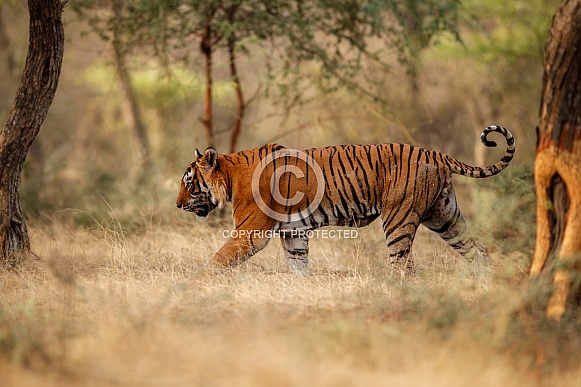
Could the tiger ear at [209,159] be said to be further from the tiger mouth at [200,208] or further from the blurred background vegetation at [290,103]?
the blurred background vegetation at [290,103]

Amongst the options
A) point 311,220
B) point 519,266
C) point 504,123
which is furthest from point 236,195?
point 504,123

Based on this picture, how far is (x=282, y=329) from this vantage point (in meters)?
5.83

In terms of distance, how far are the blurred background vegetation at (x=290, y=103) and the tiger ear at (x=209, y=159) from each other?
79.0 inches

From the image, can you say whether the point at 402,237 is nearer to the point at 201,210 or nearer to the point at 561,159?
the point at 201,210

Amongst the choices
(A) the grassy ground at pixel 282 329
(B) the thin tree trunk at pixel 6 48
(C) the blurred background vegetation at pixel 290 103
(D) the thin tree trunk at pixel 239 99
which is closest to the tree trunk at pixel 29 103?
(A) the grassy ground at pixel 282 329

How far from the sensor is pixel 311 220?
845 centimetres

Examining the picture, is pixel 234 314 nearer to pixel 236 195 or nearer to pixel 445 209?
pixel 236 195

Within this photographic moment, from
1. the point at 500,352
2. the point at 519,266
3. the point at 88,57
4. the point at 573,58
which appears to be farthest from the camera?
the point at 88,57

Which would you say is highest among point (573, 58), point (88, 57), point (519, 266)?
point (88, 57)

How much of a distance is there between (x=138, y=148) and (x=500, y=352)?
48.2 ft

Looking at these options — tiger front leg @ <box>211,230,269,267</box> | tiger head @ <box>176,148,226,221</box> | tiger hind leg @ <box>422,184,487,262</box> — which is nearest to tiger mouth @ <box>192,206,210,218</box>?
tiger head @ <box>176,148,226,221</box>

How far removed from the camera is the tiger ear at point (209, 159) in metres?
8.44

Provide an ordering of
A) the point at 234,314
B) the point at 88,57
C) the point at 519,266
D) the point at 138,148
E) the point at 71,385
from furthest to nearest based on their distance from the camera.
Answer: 1. the point at 88,57
2. the point at 138,148
3. the point at 519,266
4. the point at 234,314
5. the point at 71,385

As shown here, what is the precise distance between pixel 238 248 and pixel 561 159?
3.43 metres
